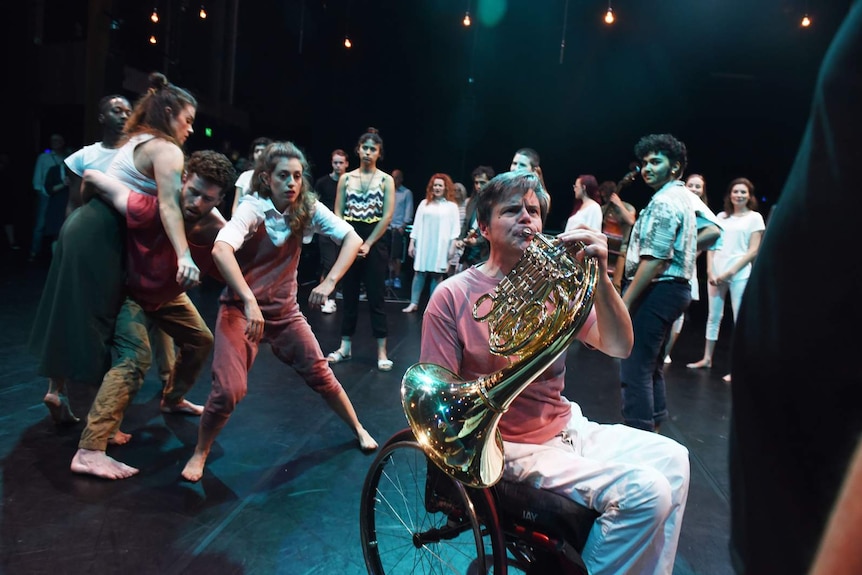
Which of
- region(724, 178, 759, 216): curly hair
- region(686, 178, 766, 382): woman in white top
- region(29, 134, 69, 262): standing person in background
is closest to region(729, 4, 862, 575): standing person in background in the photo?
region(686, 178, 766, 382): woman in white top

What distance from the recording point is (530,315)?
4.36 feet

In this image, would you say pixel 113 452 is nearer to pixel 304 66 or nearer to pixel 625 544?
pixel 625 544

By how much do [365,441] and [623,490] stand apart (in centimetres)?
175

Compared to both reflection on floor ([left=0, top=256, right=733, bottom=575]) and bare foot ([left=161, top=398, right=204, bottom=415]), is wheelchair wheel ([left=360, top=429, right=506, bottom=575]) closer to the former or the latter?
reflection on floor ([left=0, top=256, right=733, bottom=575])

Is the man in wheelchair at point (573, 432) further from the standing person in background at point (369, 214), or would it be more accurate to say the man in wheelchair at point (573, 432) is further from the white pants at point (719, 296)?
the white pants at point (719, 296)

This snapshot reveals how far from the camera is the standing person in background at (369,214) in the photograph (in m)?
4.08

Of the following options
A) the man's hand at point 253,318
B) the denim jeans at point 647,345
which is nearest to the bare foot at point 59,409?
the man's hand at point 253,318

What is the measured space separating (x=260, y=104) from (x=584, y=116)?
22.0ft

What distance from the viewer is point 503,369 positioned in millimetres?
1271

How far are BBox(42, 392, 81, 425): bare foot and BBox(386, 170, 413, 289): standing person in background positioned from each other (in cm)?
535

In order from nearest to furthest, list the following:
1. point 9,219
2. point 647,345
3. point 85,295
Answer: point 85,295 < point 647,345 < point 9,219

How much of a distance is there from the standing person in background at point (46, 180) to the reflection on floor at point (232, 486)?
15.8 feet

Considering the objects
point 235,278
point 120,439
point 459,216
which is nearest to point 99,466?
point 120,439

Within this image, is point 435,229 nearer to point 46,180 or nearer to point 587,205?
point 587,205
